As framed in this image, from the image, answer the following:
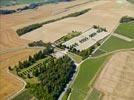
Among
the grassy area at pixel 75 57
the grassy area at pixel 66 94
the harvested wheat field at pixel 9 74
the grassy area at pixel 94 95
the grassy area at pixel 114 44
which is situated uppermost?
the harvested wheat field at pixel 9 74

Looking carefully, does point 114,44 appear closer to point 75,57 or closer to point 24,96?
point 75,57

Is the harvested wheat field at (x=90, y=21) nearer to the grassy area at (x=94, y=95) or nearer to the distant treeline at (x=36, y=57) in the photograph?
the distant treeline at (x=36, y=57)

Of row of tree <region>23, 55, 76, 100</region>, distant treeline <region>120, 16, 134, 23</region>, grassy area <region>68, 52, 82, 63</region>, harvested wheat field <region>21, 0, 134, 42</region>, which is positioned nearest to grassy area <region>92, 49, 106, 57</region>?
grassy area <region>68, 52, 82, 63</region>

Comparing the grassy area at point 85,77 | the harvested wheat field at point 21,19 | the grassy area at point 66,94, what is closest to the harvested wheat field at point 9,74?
the harvested wheat field at point 21,19

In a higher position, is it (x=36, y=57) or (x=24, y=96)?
(x=36, y=57)

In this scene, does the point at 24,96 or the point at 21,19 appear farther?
the point at 21,19

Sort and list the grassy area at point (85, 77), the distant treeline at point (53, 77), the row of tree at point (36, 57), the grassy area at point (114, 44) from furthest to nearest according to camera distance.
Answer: the grassy area at point (114, 44)
the row of tree at point (36, 57)
the grassy area at point (85, 77)
the distant treeline at point (53, 77)

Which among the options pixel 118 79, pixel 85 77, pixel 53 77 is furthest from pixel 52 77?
pixel 118 79
